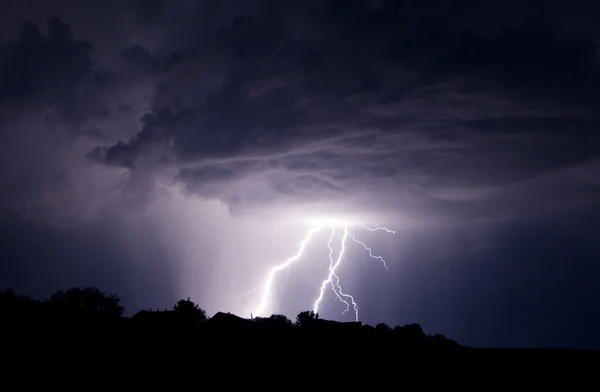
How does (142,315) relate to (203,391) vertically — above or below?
above

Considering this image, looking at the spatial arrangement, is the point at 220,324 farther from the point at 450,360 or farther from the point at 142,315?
the point at 450,360

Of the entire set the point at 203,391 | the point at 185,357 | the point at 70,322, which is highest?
the point at 70,322

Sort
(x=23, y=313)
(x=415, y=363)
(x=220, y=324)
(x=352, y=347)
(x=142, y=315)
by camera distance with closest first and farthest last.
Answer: (x=415, y=363)
(x=352, y=347)
(x=23, y=313)
(x=220, y=324)
(x=142, y=315)

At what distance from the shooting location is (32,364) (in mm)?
14977

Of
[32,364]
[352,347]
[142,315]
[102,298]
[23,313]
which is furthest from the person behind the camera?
[102,298]

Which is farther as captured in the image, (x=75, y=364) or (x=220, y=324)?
(x=220, y=324)

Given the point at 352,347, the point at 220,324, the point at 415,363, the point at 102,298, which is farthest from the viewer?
the point at 102,298

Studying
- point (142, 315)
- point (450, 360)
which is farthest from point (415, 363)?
point (142, 315)

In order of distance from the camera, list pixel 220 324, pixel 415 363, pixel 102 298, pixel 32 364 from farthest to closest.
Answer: pixel 102 298 < pixel 220 324 < pixel 415 363 < pixel 32 364

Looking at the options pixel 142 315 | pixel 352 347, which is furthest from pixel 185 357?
pixel 142 315

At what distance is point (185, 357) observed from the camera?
16391 mm

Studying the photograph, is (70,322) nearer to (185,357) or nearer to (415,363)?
(185,357)

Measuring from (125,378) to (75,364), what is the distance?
5.80 ft

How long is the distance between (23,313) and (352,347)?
43.4ft
